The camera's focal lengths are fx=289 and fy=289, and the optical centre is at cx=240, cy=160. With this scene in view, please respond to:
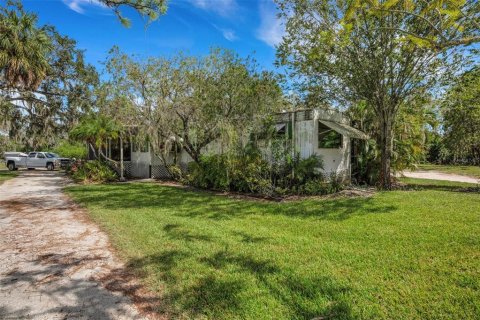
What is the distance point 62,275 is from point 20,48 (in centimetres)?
1185

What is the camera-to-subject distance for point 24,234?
5.83 m

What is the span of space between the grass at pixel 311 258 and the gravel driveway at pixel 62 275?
0.99ft

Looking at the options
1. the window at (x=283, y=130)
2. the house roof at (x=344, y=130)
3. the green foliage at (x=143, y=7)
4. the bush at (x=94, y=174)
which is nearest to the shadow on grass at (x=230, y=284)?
the green foliage at (x=143, y=7)

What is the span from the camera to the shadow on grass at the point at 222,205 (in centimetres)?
709

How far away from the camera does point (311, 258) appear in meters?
4.24

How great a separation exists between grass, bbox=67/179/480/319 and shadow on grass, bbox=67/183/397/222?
0.08 meters

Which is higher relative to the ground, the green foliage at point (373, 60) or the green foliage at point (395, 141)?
the green foliage at point (373, 60)

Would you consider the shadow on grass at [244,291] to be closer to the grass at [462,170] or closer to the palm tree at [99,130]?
the palm tree at [99,130]

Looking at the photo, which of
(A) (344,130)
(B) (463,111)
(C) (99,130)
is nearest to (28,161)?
(C) (99,130)

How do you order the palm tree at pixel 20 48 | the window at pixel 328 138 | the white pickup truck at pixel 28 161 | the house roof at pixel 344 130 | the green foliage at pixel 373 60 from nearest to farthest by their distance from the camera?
the green foliage at pixel 373 60
the house roof at pixel 344 130
the window at pixel 328 138
the palm tree at pixel 20 48
the white pickup truck at pixel 28 161

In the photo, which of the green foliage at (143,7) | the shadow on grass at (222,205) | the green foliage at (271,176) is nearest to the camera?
the green foliage at (143,7)

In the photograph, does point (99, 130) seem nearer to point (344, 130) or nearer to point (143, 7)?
point (143, 7)

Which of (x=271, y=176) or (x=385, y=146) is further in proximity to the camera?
(x=271, y=176)

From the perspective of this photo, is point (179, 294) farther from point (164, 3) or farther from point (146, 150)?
point (146, 150)
